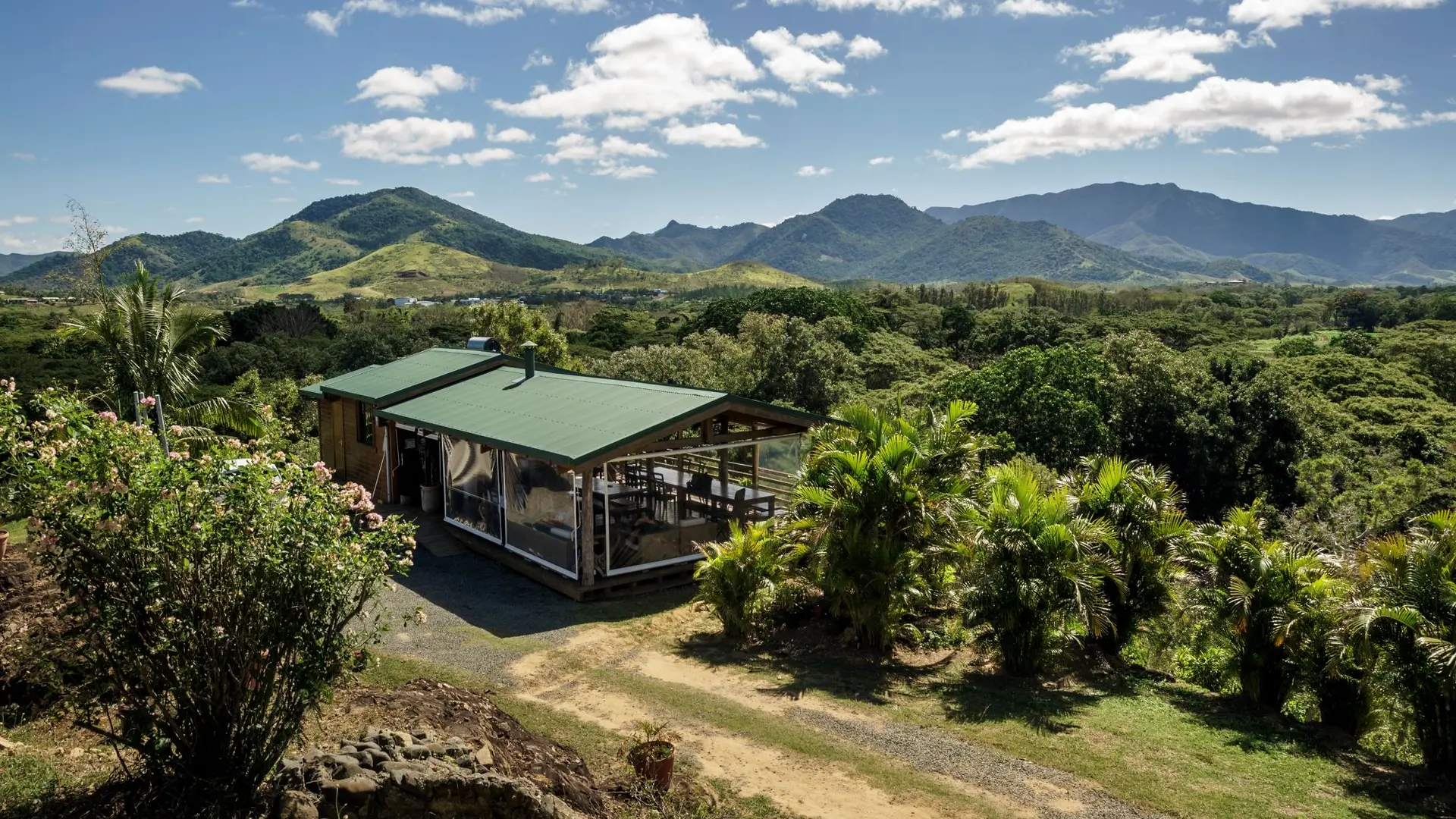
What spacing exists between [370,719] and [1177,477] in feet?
93.9

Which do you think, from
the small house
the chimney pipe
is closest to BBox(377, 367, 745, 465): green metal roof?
the small house

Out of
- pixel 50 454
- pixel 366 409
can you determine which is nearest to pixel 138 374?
pixel 366 409

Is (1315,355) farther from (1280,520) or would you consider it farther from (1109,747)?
(1109,747)

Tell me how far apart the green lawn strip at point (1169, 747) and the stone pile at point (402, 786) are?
4747 millimetres

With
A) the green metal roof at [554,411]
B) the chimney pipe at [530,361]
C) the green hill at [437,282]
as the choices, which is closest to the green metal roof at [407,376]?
the green metal roof at [554,411]

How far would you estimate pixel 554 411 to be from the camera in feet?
51.6

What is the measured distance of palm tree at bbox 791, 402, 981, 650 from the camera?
11.3 metres

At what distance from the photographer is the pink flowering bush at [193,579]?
5.05 meters

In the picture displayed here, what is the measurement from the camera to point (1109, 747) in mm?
8773

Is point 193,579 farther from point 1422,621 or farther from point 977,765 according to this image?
point 1422,621

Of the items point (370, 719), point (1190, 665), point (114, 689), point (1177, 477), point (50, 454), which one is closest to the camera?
point (50, 454)

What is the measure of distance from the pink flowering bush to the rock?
0.71 ft

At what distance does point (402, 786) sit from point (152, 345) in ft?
36.7

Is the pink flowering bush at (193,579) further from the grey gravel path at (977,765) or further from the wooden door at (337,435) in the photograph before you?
the wooden door at (337,435)
